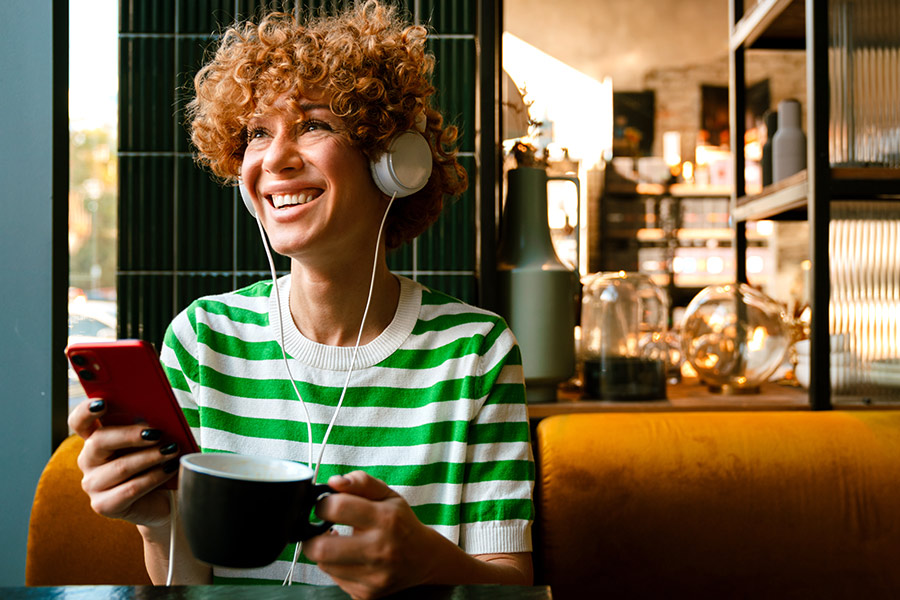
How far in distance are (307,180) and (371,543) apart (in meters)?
0.46

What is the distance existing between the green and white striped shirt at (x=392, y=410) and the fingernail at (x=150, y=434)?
0.91 feet

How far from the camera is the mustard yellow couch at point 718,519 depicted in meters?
1.12

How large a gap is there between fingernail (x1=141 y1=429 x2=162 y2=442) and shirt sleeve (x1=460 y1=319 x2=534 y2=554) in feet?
1.31

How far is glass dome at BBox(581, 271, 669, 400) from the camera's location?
1415mm

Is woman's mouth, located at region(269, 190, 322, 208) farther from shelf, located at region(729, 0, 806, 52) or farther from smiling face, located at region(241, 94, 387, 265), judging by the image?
shelf, located at region(729, 0, 806, 52)

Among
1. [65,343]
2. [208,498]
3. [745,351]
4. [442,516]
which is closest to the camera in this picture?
[208,498]

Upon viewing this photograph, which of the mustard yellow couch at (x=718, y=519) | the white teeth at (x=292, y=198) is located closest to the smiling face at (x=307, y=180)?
the white teeth at (x=292, y=198)

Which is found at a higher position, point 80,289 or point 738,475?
point 80,289

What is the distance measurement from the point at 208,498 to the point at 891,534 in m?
1.07

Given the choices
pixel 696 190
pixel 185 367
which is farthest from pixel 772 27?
pixel 696 190

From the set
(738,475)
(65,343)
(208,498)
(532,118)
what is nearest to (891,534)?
(738,475)

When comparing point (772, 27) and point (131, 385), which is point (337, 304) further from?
point (772, 27)

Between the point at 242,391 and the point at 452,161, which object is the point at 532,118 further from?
the point at 242,391

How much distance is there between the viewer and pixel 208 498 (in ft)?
1.63
